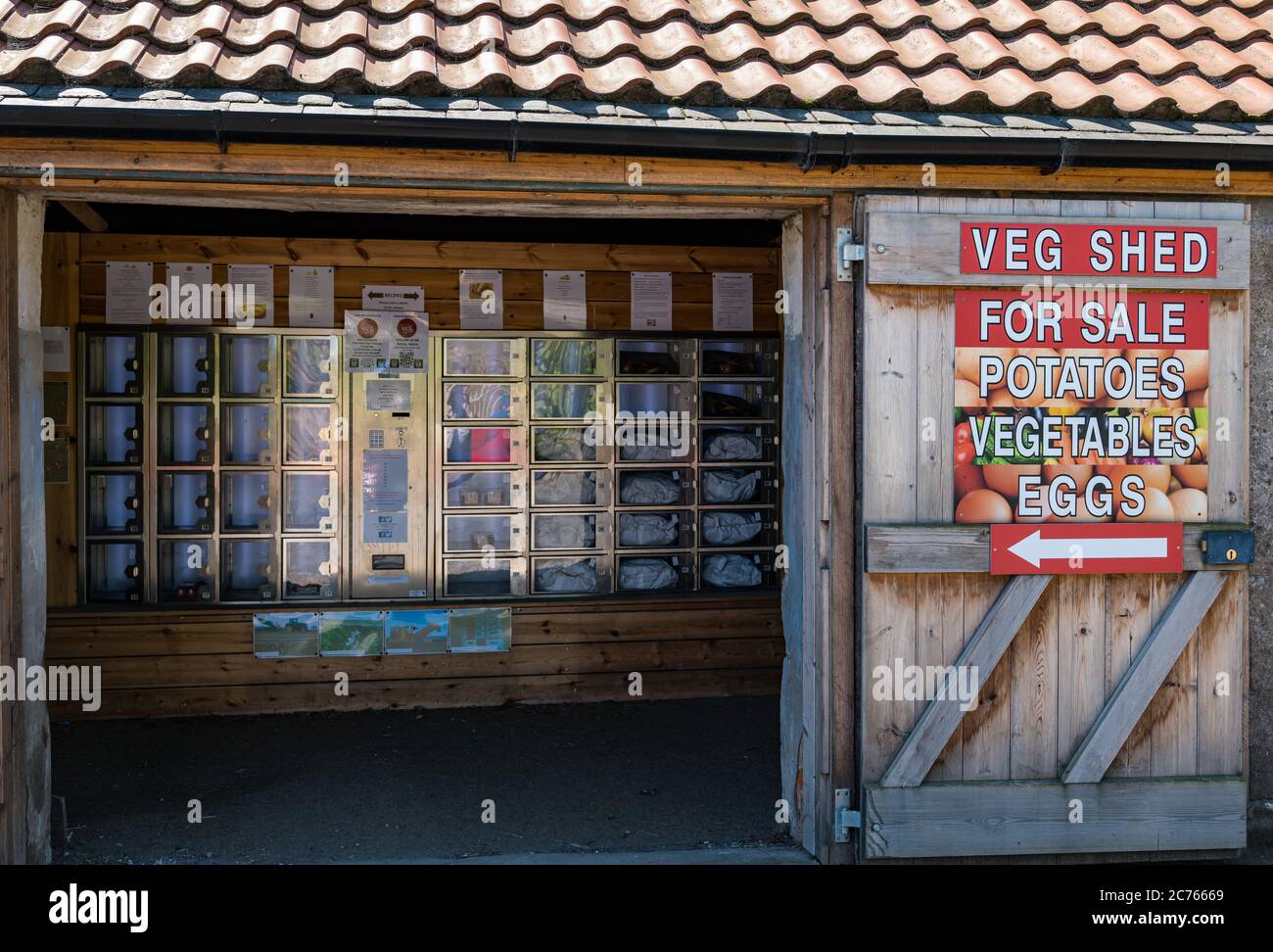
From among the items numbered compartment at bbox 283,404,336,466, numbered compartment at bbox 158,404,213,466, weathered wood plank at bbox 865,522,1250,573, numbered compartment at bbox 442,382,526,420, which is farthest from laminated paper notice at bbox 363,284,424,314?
weathered wood plank at bbox 865,522,1250,573

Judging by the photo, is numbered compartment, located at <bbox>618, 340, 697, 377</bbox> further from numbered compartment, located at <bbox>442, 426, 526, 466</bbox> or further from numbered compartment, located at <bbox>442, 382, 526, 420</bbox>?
numbered compartment, located at <bbox>442, 426, 526, 466</bbox>

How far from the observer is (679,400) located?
282 inches

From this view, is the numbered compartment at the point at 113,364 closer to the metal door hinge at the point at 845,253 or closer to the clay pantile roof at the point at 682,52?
the clay pantile roof at the point at 682,52

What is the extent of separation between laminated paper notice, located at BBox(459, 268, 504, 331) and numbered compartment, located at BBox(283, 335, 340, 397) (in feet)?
2.53

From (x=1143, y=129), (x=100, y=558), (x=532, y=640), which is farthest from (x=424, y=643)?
→ (x=1143, y=129)

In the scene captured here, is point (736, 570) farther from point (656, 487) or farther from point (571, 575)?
point (571, 575)

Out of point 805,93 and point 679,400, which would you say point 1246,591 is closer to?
point 805,93

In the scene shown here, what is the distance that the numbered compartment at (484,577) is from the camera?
22.5ft

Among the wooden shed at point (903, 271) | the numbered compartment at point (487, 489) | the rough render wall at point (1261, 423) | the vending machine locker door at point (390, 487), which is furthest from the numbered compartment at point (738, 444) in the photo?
the rough render wall at point (1261, 423)

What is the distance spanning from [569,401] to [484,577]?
118 centimetres

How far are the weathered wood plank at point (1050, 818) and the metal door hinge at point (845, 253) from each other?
74.1 inches

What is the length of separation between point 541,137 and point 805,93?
39.3 inches

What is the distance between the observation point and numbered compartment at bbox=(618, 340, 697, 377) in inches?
277

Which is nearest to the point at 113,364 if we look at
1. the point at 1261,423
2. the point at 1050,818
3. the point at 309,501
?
the point at 309,501
